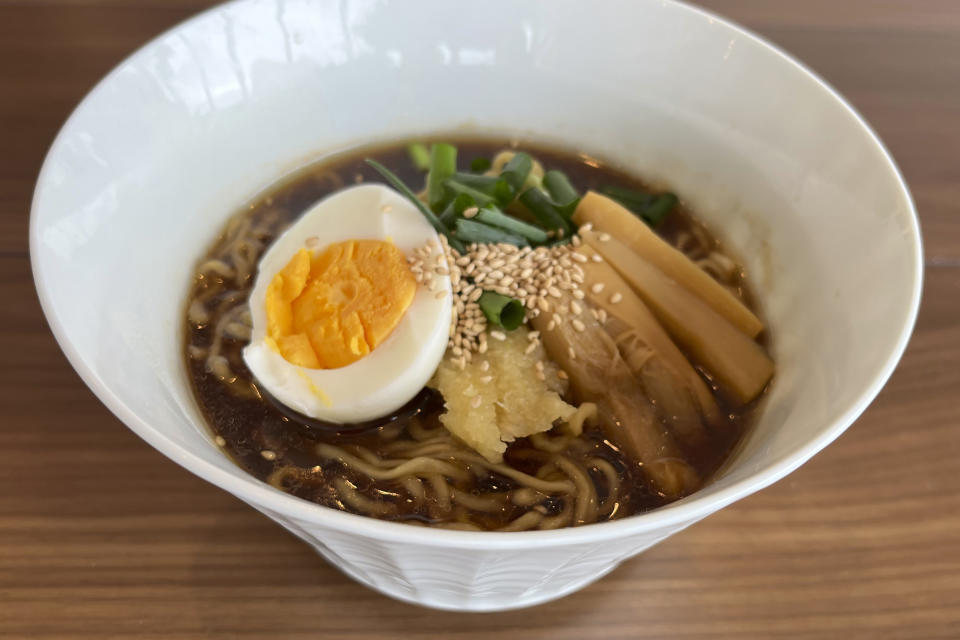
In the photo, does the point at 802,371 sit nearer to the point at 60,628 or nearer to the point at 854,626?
the point at 854,626

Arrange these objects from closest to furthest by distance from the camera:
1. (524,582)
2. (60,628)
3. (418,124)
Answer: (524,582) → (60,628) → (418,124)

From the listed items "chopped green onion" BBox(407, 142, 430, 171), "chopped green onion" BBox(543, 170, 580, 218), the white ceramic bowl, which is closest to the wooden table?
the white ceramic bowl

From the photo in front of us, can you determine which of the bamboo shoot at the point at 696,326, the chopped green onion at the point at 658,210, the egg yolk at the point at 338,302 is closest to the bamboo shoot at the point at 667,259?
the bamboo shoot at the point at 696,326

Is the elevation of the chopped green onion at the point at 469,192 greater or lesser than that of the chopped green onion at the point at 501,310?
greater

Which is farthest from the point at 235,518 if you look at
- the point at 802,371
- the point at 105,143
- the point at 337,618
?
the point at 802,371

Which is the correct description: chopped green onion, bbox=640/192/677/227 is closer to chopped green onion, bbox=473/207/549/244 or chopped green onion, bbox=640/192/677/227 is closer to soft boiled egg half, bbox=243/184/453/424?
chopped green onion, bbox=473/207/549/244

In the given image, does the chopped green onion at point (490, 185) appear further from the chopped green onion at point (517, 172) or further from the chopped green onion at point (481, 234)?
the chopped green onion at point (481, 234)
